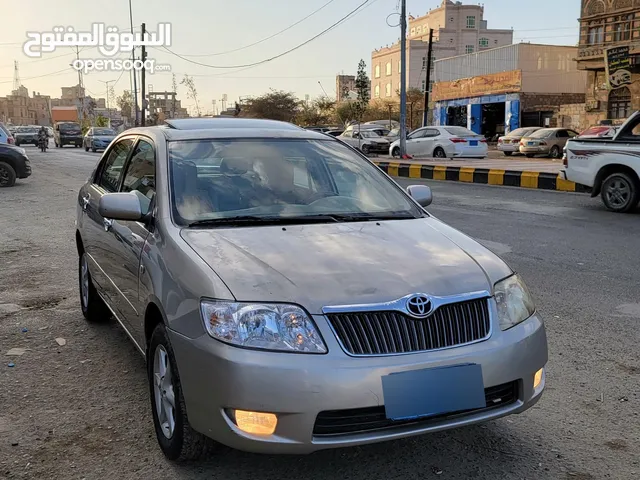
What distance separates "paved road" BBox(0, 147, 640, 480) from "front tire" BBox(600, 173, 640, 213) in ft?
11.7

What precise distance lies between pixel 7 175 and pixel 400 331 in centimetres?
1533

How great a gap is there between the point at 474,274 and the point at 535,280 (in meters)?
3.46

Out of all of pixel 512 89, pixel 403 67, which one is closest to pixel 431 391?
pixel 403 67

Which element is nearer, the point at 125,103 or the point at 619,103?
the point at 619,103

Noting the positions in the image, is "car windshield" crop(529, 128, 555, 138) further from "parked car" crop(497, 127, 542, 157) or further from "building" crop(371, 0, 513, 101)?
"building" crop(371, 0, 513, 101)

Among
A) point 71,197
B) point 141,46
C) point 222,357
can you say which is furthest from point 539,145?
point 141,46

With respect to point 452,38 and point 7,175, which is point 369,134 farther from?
point 452,38

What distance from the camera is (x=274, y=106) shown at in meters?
69.2

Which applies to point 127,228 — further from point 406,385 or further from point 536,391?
point 536,391

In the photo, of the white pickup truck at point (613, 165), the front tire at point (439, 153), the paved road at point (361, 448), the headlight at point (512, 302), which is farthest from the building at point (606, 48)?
the headlight at point (512, 302)

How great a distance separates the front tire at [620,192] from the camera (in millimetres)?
9992

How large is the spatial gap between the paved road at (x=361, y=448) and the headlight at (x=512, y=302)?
616 mm

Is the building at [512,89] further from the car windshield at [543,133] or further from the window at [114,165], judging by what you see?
the window at [114,165]

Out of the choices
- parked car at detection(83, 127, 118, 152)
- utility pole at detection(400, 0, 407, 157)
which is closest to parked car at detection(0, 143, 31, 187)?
utility pole at detection(400, 0, 407, 157)
